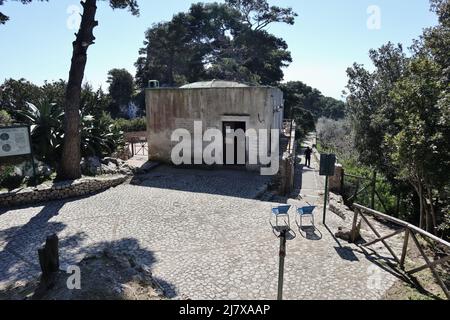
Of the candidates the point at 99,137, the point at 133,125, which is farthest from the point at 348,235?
the point at 133,125

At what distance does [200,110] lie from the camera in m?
15.1

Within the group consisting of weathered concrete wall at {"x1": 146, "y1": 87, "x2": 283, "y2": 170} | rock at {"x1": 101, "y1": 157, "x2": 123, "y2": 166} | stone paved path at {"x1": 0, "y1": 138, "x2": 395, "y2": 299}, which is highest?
weathered concrete wall at {"x1": 146, "y1": 87, "x2": 283, "y2": 170}

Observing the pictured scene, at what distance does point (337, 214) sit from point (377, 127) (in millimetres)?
7823

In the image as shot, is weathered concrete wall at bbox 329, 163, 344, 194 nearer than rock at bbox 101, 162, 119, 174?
Yes

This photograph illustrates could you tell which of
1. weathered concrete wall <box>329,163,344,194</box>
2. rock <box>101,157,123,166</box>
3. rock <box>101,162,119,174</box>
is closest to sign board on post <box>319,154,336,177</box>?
weathered concrete wall <box>329,163,344,194</box>

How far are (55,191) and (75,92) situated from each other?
345cm

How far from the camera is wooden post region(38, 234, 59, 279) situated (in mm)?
5332

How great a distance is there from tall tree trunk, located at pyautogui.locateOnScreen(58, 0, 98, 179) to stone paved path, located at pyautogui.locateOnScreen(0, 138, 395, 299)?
1.55 meters

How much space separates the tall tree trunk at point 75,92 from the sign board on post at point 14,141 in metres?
1.42

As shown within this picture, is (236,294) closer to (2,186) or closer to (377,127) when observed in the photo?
(2,186)

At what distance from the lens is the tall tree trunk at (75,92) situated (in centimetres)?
1095

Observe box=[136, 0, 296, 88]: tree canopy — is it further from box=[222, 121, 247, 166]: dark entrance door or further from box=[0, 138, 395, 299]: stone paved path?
box=[0, 138, 395, 299]: stone paved path

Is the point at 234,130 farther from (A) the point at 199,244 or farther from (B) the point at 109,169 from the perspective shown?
(A) the point at 199,244

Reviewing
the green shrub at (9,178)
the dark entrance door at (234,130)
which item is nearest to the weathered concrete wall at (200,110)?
the dark entrance door at (234,130)
